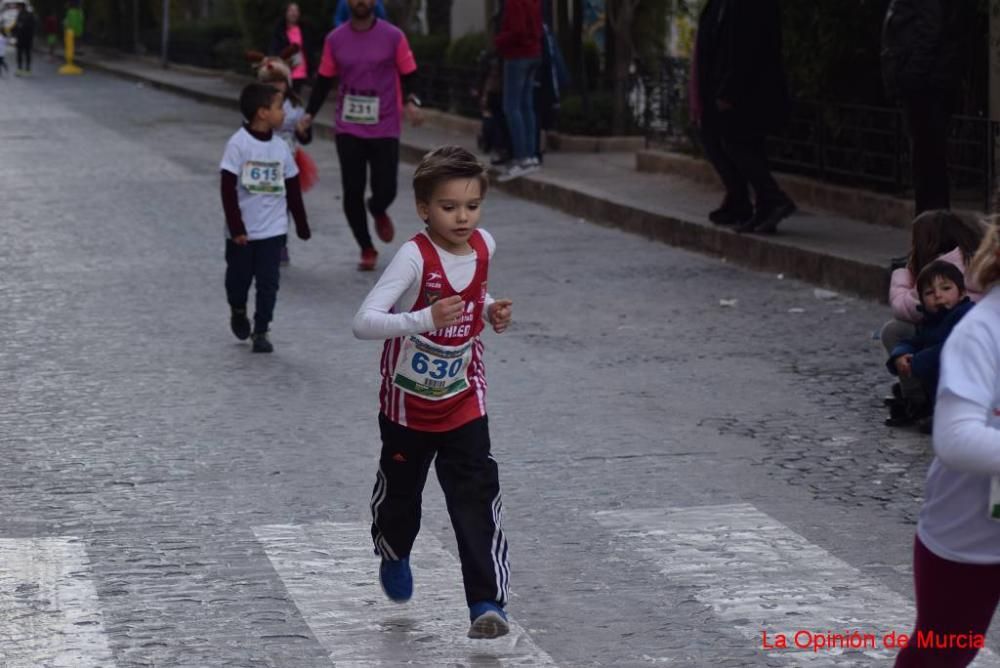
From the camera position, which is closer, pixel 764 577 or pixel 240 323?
pixel 764 577

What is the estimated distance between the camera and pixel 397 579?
18.0 feet

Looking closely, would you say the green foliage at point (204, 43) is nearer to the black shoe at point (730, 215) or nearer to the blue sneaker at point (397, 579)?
the black shoe at point (730, 215)

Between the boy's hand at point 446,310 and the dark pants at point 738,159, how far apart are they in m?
8.19

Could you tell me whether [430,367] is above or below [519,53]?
below

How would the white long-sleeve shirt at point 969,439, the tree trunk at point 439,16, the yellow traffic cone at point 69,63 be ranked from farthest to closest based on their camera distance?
the yellow traffic cone at point 69,63 → the tree trunk at point 439,16 → the white long-sleeve shirt at point 969,439

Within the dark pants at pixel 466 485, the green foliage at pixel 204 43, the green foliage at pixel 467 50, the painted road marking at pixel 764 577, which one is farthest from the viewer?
the green foliage at pixel 204 43

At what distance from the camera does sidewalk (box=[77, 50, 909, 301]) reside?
38.6 ft

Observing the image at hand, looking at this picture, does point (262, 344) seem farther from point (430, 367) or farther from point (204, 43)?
point (204, 43)

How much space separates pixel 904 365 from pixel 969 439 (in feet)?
13.3

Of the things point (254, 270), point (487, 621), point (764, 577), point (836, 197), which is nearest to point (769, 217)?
point (836, 197)

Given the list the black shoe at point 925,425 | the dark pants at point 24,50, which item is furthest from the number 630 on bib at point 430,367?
the dark pants at point 24,50

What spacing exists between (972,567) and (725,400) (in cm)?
484

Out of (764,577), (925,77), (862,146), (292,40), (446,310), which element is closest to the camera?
(446,310)

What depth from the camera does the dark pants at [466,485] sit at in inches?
204
